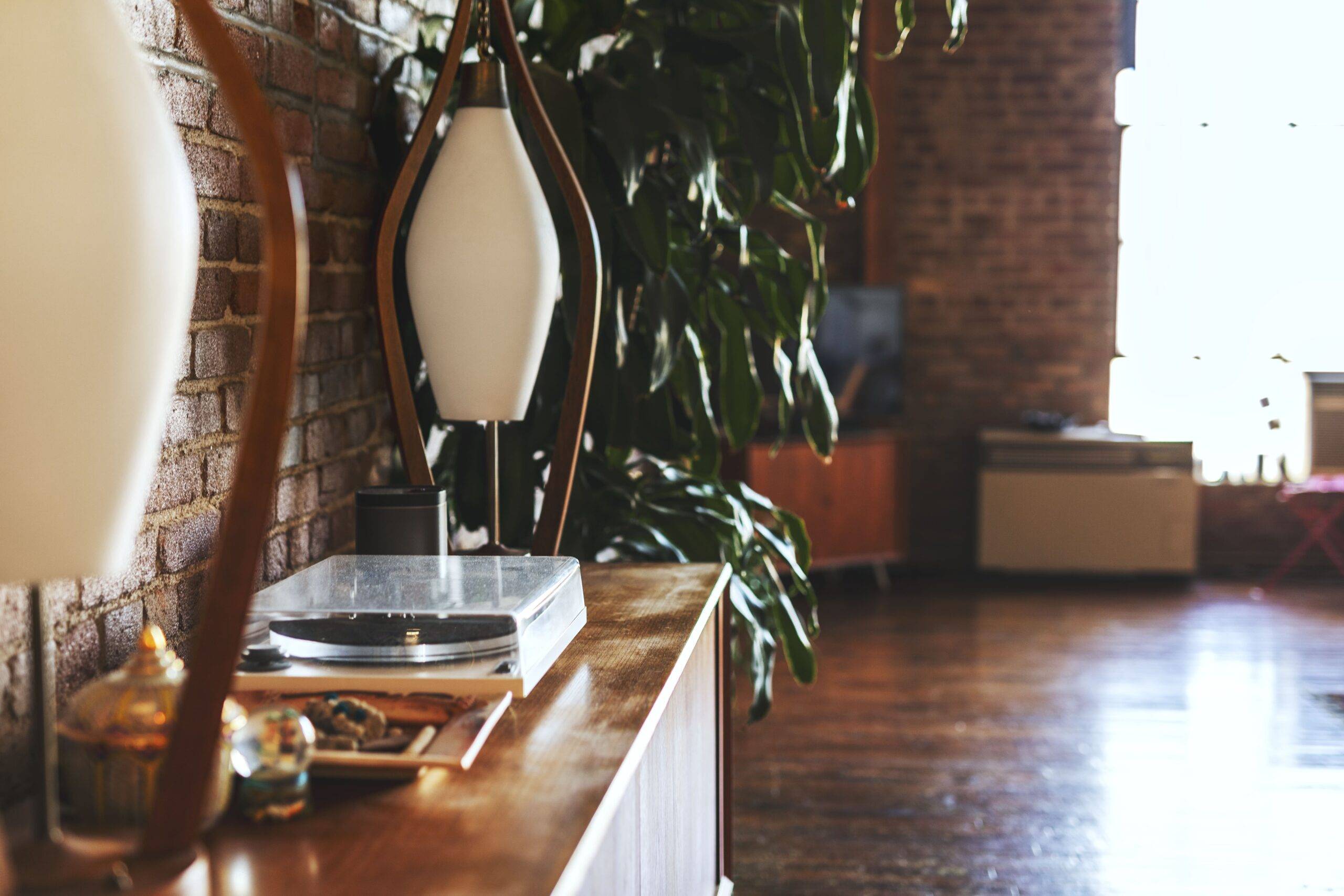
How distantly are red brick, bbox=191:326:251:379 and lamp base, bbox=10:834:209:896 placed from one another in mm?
637

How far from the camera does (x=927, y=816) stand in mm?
2969

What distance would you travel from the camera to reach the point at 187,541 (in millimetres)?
1282

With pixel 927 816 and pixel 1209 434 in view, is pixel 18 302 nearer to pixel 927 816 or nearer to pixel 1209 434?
pixel 927 816

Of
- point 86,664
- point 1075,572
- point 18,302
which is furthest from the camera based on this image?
point 1075,572

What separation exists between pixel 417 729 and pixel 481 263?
0.69 metres

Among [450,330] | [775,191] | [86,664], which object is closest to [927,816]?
[775,191]

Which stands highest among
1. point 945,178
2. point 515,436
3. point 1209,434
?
point 945,178

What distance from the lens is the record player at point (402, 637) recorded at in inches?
39.2

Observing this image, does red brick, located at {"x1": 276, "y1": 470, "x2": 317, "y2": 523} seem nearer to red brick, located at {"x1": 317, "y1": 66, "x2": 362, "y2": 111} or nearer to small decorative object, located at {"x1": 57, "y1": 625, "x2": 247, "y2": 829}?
red brick, located at {"x1": 317, "y1": 66, "x2": 362, "y2": 111}

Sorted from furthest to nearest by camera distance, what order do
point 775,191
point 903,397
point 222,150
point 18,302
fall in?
point 903,397
point 775,191
point 222,150
point 18,302

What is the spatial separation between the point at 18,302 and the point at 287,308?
13 cm

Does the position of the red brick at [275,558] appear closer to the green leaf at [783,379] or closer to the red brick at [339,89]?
the red brick at [339,89]

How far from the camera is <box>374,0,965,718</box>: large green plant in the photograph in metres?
1.86

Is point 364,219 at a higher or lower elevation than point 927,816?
higher
